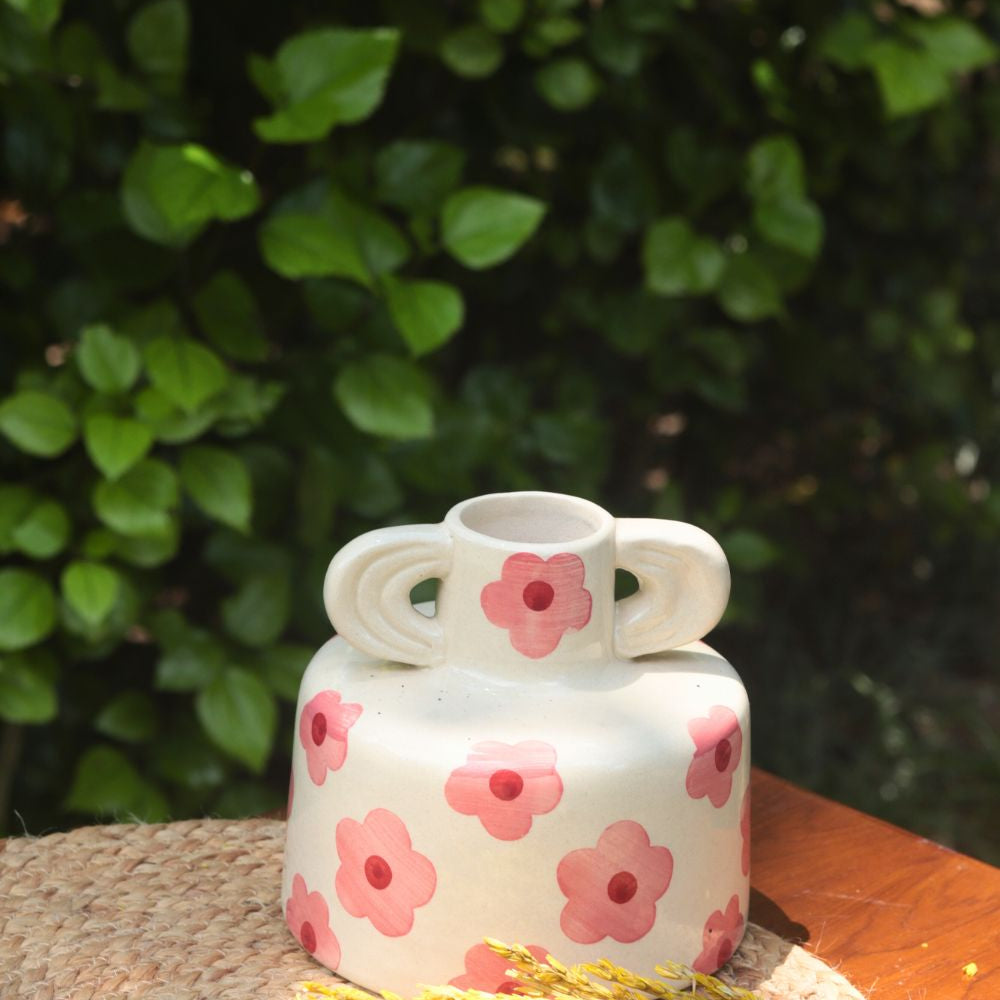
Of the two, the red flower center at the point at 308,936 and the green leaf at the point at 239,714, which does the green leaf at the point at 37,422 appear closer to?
the green leaf at the point at 239,714

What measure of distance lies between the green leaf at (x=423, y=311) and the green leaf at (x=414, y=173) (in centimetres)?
12

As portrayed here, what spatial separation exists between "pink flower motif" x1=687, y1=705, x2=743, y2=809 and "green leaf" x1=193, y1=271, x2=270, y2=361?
2.07 ft

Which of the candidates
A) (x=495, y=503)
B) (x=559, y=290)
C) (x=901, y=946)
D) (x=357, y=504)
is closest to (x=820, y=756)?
A: (x=559, y=290)

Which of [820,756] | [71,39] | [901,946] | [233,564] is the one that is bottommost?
[820,756]

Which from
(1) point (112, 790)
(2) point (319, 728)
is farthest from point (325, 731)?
(1) point (112, 790)

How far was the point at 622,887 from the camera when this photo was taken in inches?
31.3

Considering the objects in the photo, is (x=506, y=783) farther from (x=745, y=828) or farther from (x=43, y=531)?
(x=43, y=531)

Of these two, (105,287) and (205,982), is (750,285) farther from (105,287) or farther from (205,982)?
(205,982)

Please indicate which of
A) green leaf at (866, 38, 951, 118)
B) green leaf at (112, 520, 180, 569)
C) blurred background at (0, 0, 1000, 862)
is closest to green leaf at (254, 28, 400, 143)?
blurred background at (0, 0, 1000, 862)

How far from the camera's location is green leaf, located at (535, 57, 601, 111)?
1452 mm

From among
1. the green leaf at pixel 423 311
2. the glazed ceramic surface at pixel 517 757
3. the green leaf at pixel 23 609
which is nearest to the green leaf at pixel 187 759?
the green leaf at pixel 23 609

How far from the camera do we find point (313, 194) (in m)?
1.29

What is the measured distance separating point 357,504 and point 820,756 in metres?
0.99

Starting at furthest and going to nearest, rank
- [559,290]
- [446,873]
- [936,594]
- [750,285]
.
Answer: [936,594], [559,290], [750,285], [446,873]
